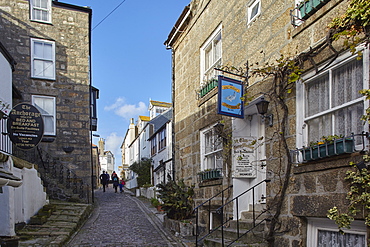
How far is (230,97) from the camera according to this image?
257 inches

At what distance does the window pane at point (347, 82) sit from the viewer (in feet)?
14.3

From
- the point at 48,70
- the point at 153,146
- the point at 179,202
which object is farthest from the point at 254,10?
the point at 153,146

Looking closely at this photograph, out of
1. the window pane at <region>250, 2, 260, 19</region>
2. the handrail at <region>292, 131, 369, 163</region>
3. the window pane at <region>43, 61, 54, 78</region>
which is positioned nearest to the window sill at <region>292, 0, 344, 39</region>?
the window pane at <region>250, 2, 260, 19</region>

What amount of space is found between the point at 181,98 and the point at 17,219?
5.85m

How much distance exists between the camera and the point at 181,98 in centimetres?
1115

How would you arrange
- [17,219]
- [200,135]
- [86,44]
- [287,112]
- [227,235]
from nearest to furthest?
[287,112]
[227,235]
[17,219]
[200,135]
[86,44]

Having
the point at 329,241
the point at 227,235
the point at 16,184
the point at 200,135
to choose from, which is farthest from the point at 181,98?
the point at 329,241

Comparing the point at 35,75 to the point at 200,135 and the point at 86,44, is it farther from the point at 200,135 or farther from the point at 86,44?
the point at 200,135

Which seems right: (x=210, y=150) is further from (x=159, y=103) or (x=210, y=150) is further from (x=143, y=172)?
(x=159, y=103)

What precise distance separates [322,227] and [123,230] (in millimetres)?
6335

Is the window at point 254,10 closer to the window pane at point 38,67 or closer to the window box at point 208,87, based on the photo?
the window box at point 208,87

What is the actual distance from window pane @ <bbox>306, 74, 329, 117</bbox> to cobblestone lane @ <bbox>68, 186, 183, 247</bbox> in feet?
15.9

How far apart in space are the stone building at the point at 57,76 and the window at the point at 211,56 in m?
7.90

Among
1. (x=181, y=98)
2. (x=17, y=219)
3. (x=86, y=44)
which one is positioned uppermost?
(x=86, y=44)
